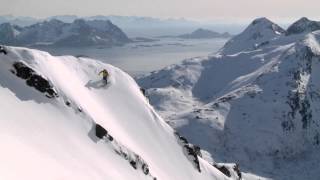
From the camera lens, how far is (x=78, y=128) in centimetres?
5422

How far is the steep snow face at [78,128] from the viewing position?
4391 centimetres

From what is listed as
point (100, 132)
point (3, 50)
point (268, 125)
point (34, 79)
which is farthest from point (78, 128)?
point (268, 125)

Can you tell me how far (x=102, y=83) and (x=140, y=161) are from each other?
17.7m

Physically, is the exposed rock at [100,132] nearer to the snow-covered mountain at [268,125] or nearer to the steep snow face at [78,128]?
the steep snow face at [78,128]

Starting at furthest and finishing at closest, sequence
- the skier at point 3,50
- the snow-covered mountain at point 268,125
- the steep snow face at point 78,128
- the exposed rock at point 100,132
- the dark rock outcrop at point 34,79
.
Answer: the snow-covered mountain at point 268,125, the skier at point 3,50, the exposed rock at point 100,132, the dark rock outcrop at point 34,79, the steep snow face at point 78,128

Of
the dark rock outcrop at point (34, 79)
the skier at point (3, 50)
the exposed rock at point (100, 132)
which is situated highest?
the skier at point (3, 50)

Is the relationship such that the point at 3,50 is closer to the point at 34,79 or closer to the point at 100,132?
the point at 34,79

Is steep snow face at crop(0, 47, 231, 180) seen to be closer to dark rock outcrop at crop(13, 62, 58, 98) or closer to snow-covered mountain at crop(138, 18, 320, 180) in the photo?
dark rock outcrop at crop(13, 62, 58, 98)

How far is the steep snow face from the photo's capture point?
144 feet

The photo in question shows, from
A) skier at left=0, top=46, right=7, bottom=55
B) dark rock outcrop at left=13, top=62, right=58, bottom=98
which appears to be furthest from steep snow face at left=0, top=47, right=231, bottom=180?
skier at left=0, top=46, right=7, bottom=55

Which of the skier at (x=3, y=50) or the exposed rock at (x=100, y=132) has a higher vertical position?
the skier at (x=3, y=50)

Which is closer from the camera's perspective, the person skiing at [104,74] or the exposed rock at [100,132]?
the exposed rock at [100,132]

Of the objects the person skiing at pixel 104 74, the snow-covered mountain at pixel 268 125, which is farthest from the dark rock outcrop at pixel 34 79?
the snow-covered mountain at pixel 268 125

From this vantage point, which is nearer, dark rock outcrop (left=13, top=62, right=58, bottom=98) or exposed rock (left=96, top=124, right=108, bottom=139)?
dark rock outcrop (left=13, top=62, right=58, bottom=98)
